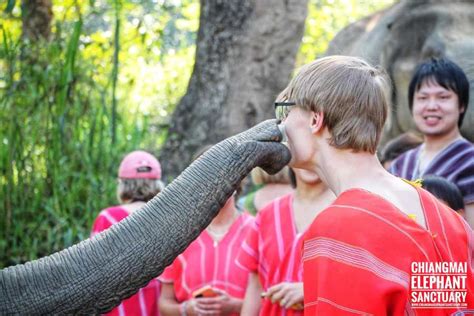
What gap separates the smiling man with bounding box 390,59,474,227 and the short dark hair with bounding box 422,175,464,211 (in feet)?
0.77

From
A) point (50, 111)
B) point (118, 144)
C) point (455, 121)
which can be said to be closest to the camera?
point (455, 121)

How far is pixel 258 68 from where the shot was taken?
891 centimetres

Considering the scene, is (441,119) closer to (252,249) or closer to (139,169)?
(252,249)

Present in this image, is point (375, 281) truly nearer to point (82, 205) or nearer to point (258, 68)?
point (82, 205)

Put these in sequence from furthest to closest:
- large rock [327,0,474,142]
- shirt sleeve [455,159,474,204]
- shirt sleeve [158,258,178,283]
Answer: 1. large rock [327,0,474,142]
2. shirt sleeve [158,258,178,283]
3. shirt sleeve [455,159,474,204]

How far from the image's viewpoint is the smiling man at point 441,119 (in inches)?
181

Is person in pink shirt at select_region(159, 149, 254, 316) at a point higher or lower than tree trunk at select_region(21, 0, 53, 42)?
lower

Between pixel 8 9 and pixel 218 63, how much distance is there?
3.39 metres

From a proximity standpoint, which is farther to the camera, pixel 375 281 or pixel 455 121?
pixel 455 121

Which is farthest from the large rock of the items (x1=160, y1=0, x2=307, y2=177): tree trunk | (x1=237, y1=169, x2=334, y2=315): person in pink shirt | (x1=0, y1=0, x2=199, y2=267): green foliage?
(x1=237, y1=169, x2=334, y2=315): person in pink shirt

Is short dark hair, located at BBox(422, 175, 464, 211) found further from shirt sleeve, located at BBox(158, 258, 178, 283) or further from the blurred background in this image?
the blurred background

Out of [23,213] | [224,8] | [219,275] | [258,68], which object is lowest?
[23,213]

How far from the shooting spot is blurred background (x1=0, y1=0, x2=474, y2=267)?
7.50m

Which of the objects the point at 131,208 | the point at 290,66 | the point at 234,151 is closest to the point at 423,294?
the point at 234,151
